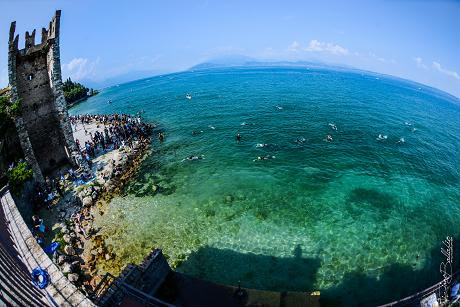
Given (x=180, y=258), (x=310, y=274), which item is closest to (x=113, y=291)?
(x=180, y=258)

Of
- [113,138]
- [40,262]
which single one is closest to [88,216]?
[40,262]

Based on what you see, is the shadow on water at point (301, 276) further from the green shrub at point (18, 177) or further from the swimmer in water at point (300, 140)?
the swimmer in water at point (300, 140)

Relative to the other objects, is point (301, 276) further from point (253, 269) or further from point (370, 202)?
point (370, 202)

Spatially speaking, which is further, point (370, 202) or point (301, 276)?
point (370, 202)

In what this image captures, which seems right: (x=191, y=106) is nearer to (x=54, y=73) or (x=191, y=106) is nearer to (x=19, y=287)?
(x=54, y=73)

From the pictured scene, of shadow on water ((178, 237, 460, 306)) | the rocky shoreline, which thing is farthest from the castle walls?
shadow on water ((178, 237, 460, 306))

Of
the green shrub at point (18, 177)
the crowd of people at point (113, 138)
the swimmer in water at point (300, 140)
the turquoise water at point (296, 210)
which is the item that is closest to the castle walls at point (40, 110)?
the crowd of people at point (113, 138)
